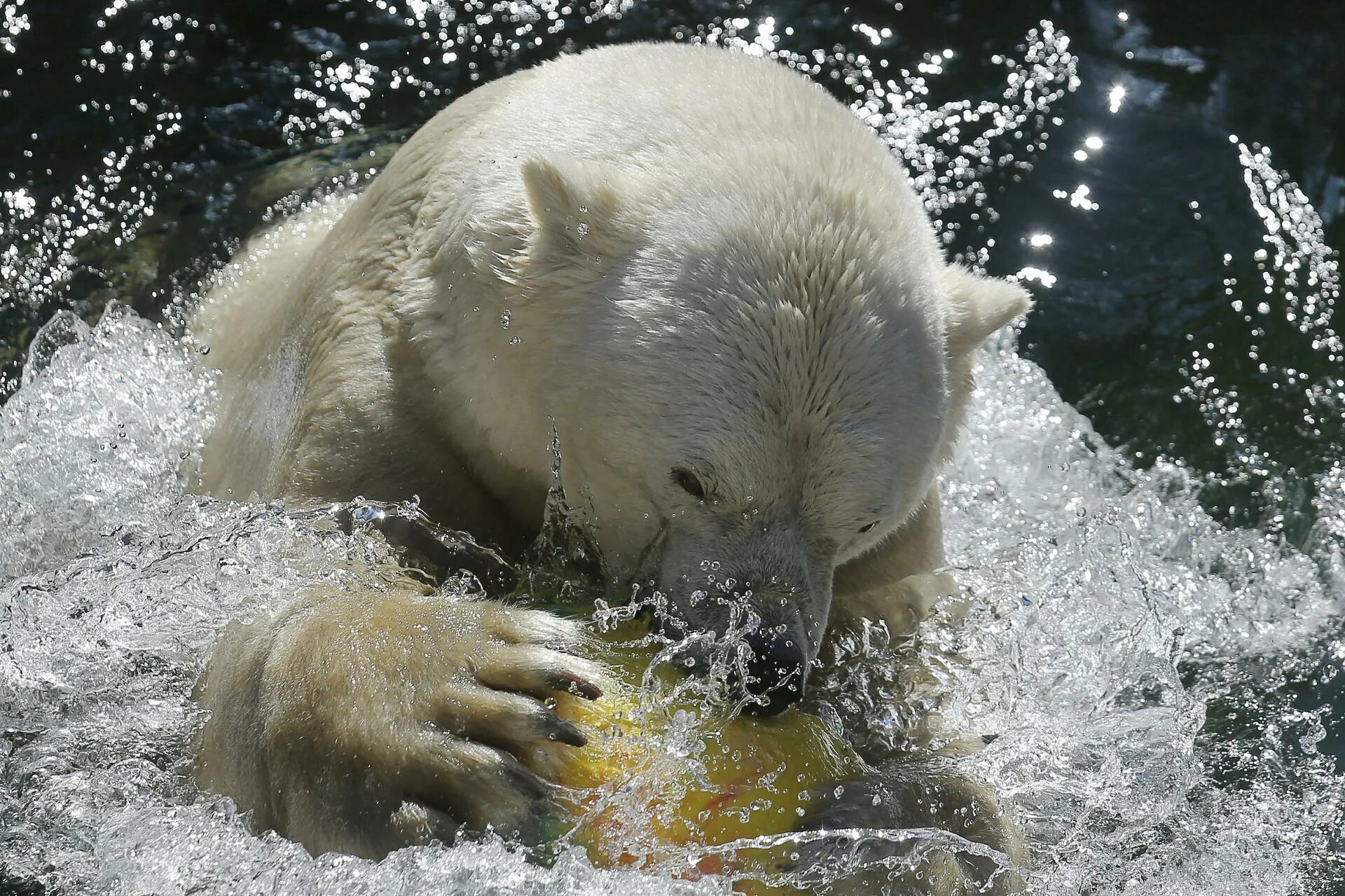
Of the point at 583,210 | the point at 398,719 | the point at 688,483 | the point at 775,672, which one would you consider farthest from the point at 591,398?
the point at 398,719

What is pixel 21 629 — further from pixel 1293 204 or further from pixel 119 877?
pixel 1293 204

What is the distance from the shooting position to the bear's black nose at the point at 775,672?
275cm

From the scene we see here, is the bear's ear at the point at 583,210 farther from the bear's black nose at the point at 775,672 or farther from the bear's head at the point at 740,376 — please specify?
the bear's black nose at the point at 775,672

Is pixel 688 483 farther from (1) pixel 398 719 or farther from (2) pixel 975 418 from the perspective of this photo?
(2) pixel 975 418

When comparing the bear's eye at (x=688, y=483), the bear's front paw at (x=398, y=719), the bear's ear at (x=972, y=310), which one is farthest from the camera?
the bear's ear at (x=972, y=310)

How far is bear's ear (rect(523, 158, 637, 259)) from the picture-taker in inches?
117

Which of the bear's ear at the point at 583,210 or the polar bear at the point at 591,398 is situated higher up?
the bear's ear at the point at 583,210

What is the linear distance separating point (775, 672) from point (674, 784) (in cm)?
37

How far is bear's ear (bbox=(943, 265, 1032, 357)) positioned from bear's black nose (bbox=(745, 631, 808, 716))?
859 mm

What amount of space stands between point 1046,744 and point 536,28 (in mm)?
4018

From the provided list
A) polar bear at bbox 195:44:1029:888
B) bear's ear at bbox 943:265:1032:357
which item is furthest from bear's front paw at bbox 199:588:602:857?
bear's ear at bbox 943:265:1032:357

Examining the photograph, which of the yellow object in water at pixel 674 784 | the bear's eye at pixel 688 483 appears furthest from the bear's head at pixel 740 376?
the yellow object in water at pixel 674 784

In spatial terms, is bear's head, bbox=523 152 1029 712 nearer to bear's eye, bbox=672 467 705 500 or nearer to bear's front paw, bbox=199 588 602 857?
bear's eye, bbox=672 467 705 500

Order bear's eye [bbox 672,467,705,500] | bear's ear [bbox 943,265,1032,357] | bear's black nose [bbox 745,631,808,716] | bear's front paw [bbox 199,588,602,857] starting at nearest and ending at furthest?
bear's front paw [bbox 199,588,602,857] → bear's black nose [bbox 745,631,808,716] → bear's eye [bbox 672,467,705,500] → bear's ear [bbox 943,265,1032,357]
